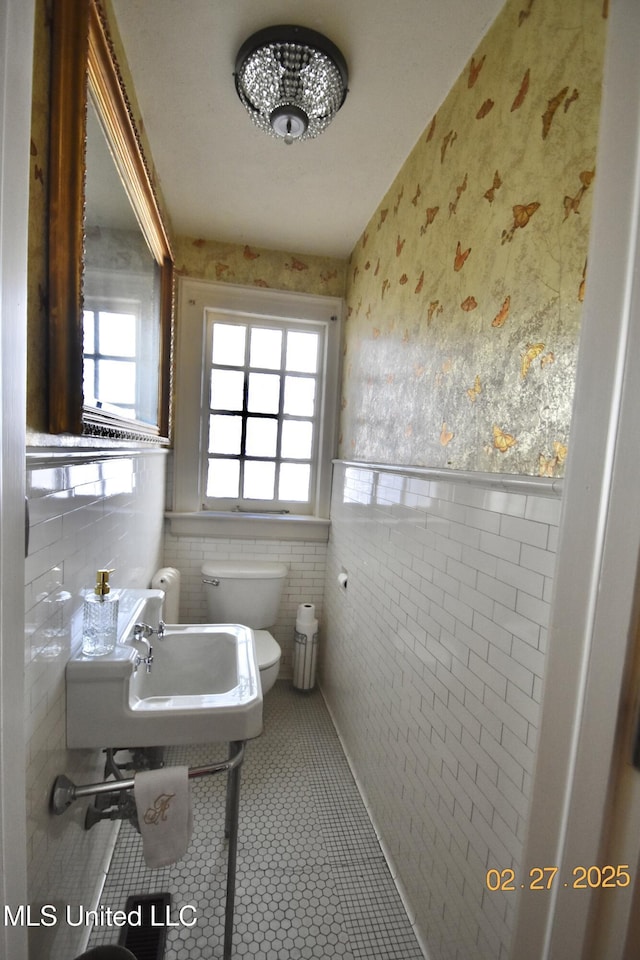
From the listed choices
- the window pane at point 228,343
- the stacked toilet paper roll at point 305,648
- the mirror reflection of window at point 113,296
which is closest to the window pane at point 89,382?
the mirror reflection of window at point 113,296

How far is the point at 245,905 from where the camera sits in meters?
1.21

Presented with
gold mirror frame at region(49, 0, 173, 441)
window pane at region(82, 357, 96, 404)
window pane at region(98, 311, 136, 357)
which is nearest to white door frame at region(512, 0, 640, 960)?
gold mirror frame at region(49, 0, 173, 441)

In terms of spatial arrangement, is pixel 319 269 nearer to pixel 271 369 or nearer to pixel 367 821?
pixel 271 369

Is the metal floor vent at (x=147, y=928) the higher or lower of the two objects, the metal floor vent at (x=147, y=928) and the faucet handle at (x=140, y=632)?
the lower

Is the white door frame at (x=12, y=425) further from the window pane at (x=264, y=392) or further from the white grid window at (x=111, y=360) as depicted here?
the window pane at (x=264, y=392)

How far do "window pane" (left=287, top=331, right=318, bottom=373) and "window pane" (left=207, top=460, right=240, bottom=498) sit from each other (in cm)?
68

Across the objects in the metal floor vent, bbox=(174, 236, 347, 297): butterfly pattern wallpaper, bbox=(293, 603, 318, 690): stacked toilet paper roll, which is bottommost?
the metal floor vent

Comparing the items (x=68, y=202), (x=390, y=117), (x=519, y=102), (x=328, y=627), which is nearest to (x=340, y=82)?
(x=390, y=117)

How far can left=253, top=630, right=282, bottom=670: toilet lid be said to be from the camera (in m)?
1.83

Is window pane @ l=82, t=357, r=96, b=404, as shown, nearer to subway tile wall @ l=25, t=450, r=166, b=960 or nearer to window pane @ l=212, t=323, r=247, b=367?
subway tile wall @ l=25, t=450, r=166, b=960

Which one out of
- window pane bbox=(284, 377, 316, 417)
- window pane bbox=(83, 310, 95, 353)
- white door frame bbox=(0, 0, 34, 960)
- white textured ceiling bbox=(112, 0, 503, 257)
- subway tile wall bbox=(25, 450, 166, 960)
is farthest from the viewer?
window pane bbox=(284, 377, 316, 417)

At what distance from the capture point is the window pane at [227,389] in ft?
7.51

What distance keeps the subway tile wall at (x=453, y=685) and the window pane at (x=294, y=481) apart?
0.82 meters

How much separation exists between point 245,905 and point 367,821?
1.65 ft
